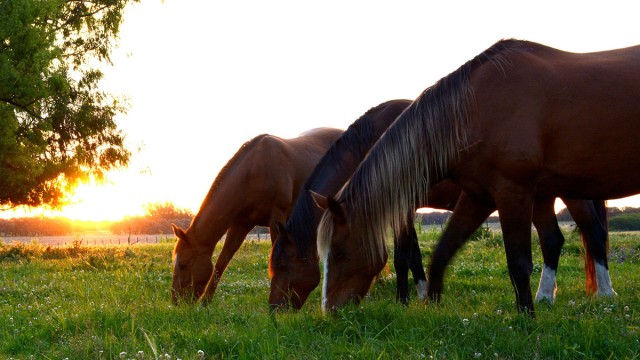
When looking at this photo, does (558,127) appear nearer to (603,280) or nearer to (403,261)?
(403,261)

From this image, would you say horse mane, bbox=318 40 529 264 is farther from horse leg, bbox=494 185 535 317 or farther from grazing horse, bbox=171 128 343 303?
grazing horse, bbox=171 128 343 303

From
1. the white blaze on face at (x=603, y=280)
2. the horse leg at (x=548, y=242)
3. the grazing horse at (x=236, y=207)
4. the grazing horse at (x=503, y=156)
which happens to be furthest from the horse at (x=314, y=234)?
the white blaze on face at (x=603, y=280)

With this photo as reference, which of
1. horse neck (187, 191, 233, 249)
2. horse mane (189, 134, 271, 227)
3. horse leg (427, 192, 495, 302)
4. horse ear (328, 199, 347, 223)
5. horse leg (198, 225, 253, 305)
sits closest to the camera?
horse ear (328, 199, 347, 223)

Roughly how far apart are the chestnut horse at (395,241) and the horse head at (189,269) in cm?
179

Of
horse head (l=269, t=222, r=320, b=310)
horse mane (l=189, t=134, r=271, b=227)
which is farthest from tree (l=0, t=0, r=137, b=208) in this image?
horse head (l=269, t=222, r=320, b=310)

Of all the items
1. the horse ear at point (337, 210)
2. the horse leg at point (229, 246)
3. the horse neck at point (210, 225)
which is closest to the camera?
the horse ear at point (337, 210)

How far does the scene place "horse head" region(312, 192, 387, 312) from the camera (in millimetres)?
5160

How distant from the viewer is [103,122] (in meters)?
22.1

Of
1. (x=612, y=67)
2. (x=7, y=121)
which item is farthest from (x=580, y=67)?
(x=7, y=121)

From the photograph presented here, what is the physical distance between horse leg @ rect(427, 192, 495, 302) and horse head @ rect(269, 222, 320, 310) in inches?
49.6

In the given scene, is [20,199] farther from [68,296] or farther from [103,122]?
[68,296]

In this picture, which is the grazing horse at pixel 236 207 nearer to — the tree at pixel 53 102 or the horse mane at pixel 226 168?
the horse mane at pixel 226 168

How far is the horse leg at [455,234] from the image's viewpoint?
5.74 metres

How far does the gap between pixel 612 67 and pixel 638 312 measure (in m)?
2.15
